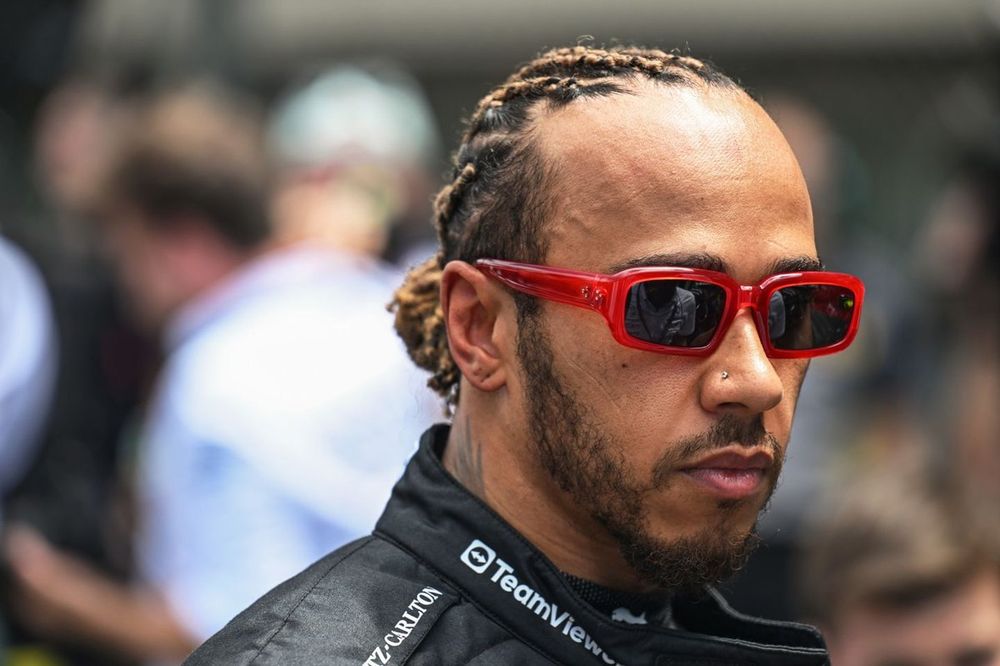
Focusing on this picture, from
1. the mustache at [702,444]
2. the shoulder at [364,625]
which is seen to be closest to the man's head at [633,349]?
the mustache at [702,444]

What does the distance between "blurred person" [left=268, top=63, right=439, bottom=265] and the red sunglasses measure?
9.92 ft

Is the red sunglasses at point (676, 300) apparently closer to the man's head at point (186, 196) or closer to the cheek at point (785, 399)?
the cheek at point (785, 399)

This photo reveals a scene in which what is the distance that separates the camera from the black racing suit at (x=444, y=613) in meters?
2.24

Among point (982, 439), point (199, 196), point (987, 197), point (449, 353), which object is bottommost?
point (449, 353)

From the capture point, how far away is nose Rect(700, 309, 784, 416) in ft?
7.79

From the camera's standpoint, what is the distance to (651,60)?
2596mm

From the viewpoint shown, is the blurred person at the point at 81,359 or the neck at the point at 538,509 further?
the blurred person at the point at 81,359

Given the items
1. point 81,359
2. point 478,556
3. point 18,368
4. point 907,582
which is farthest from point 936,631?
point 81,359

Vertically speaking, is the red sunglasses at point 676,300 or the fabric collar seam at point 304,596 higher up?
the red sunglasses at point 676,300

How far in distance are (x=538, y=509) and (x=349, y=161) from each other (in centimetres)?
373

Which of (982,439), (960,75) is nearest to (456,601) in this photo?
(982,439)

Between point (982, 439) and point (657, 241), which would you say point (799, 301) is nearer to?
point (657, 241)

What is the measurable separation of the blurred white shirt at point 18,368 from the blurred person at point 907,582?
2268 millimetres

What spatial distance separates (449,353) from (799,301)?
1.90 feet
